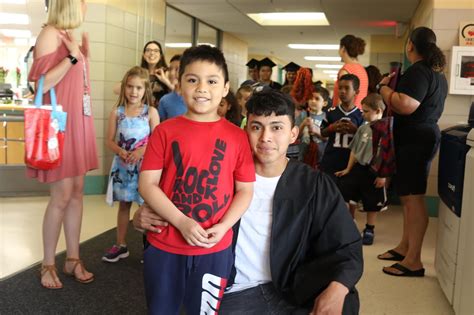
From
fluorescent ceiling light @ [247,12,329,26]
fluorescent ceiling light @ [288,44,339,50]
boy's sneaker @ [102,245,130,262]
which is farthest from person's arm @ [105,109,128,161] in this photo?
fluorescent ceiling light @ [288,44,339,50]

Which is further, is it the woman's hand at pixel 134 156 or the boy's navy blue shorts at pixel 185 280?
the woman's hand at pixel 134 156

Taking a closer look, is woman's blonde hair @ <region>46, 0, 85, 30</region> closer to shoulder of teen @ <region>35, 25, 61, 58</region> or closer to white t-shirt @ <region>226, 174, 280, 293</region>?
shoulder of teen @ <region>35, 25, 61, 58</region>

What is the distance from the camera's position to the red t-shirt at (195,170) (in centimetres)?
144

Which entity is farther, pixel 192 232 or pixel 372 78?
pixel 372 78

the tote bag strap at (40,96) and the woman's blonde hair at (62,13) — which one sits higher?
the woman's blonde hair at (62,13)

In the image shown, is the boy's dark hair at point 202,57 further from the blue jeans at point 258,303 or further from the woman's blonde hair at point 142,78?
the woman's blonde hair at point 142,78

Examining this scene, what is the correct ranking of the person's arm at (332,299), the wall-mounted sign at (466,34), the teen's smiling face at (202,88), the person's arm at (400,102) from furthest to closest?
1. the wall-mounted sign at (466,34)
2. the person's arm at (400,102)
3. the teen's smiling face at (202,88)
4. the person's arm at (332,299)

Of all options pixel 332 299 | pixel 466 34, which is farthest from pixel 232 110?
pixel 466 34

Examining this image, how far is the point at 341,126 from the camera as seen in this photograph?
12.9ft

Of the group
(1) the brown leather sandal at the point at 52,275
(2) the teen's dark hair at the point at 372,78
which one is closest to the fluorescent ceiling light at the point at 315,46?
(2) the teen's dark hair at the point at 372,78

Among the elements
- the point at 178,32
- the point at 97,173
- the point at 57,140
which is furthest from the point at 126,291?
the point at 178,32

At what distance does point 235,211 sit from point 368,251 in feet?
8.08

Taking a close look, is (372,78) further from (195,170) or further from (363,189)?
(195,170)

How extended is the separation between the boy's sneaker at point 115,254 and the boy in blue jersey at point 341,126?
1769 millimetres
